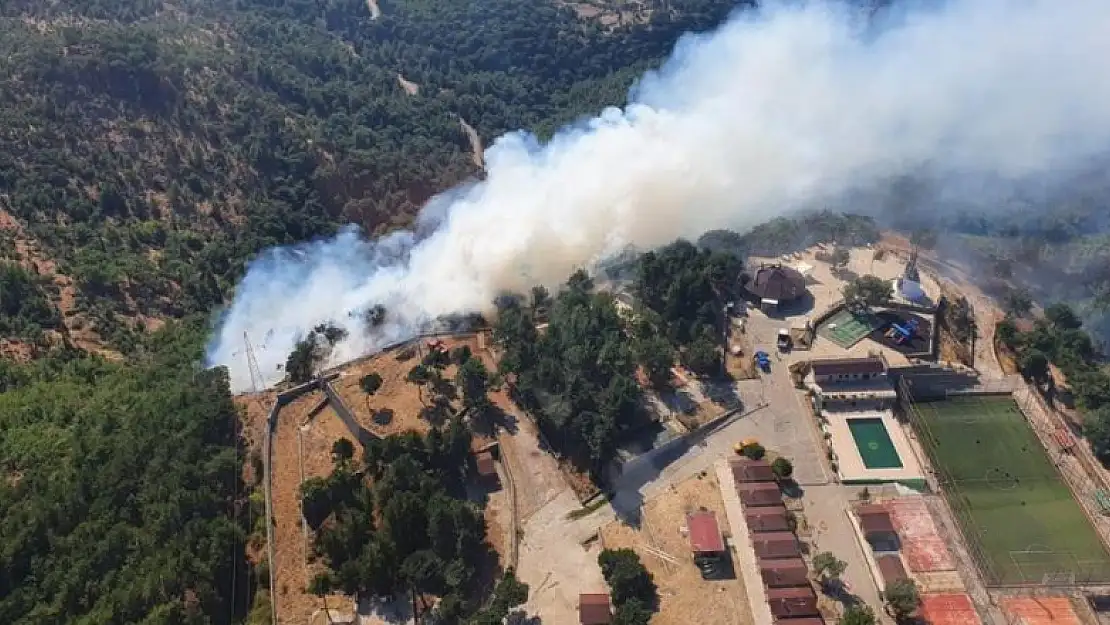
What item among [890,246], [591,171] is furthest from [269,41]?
[890,246]

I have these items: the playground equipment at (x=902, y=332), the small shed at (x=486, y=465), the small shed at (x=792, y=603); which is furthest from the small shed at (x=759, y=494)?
the playground equipment at (x=902, y=332)

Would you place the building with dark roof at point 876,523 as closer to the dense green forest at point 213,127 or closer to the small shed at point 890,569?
the small shed at point 890,569

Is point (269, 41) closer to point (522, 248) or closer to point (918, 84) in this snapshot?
point (522, 248)

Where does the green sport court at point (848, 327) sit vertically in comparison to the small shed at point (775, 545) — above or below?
above

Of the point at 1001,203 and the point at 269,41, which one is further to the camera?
the point at 269,41

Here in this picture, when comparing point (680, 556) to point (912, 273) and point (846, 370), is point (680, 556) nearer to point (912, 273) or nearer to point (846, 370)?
point (846, 370)

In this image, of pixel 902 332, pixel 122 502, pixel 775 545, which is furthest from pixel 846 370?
pixel 122 502
